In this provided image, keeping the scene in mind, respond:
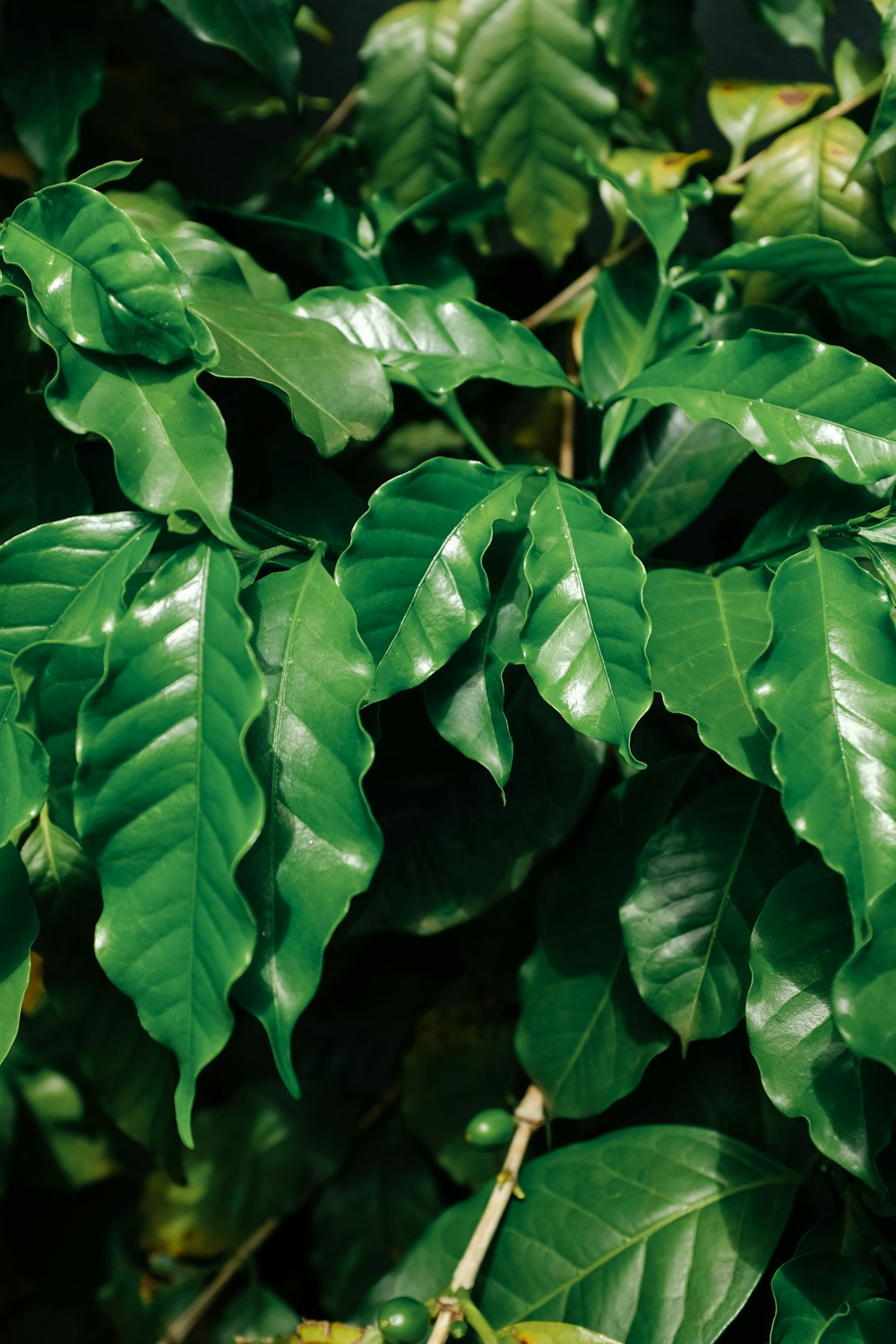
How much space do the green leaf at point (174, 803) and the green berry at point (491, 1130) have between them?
31 cm

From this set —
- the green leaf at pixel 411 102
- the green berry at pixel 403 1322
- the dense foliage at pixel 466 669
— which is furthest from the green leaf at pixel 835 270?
the green berry at pixel 403 1322

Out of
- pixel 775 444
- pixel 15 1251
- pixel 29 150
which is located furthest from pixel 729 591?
pixel 15 1251

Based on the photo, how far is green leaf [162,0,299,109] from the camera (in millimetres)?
842

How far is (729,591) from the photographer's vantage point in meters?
0.68

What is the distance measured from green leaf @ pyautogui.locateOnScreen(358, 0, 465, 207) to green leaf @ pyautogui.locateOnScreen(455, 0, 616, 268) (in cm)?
4

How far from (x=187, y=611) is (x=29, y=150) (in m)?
0.62

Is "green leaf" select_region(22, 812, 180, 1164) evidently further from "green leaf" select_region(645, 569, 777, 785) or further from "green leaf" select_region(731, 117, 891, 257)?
"green leaf" select_region(731, 117, 891, 257)

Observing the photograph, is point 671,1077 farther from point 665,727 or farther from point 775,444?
point 775,444

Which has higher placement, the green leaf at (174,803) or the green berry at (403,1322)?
the green leaf at (174,803)

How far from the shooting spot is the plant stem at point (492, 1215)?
0.70m

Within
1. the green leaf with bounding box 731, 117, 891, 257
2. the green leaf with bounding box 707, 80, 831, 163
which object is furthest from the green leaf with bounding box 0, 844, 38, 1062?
the green leaf with bounding box 707, 80, 831, 163

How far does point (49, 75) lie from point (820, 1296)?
1.15 meters

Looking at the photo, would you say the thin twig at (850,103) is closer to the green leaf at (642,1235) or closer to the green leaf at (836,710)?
the green leaf at (836,710)

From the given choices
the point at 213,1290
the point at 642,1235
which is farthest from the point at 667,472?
the point at 213,1290
